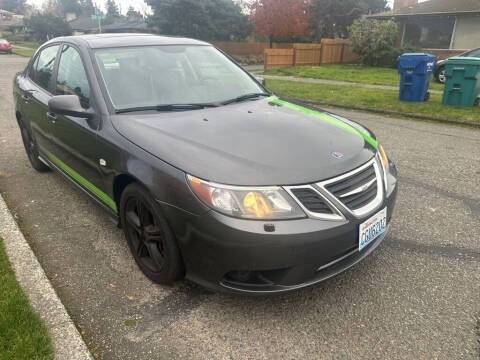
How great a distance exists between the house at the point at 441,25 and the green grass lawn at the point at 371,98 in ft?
46.3

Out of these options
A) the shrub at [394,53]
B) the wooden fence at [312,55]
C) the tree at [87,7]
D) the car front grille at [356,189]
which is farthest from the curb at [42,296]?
the tree at [87,7]

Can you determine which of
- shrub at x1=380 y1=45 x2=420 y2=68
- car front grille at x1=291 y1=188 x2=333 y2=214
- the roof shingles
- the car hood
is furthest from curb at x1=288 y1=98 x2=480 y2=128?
the roof shingles

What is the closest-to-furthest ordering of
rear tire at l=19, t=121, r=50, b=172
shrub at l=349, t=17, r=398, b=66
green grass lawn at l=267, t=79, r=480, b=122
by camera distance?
rear tire at l=19, t=121, r=50, b=172 → green grass lawn at l=267, t=79, r=480, b=122 → shrub at l=349, t=17, r=398, b=66

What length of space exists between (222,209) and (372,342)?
114 centimetres

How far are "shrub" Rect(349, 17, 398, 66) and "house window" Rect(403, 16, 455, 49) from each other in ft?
4.91

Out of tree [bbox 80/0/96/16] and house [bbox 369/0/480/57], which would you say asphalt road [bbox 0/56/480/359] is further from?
tree [bbox 80/0/96/16]

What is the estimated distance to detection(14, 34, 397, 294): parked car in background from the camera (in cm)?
206

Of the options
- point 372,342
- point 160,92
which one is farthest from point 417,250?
point 160,92

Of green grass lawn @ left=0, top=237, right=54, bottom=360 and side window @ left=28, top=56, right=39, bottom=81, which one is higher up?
side window @ left=28, top=56, right=39, bottom=81

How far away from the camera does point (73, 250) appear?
10.3 feet

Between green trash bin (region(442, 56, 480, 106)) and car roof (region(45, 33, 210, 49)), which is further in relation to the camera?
green trash bin (region(442, 56, 480, 106))

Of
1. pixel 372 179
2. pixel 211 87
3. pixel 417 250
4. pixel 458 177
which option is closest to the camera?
pixel 372 179

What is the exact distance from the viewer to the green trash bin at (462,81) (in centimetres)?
827

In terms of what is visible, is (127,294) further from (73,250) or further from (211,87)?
(211,87)
